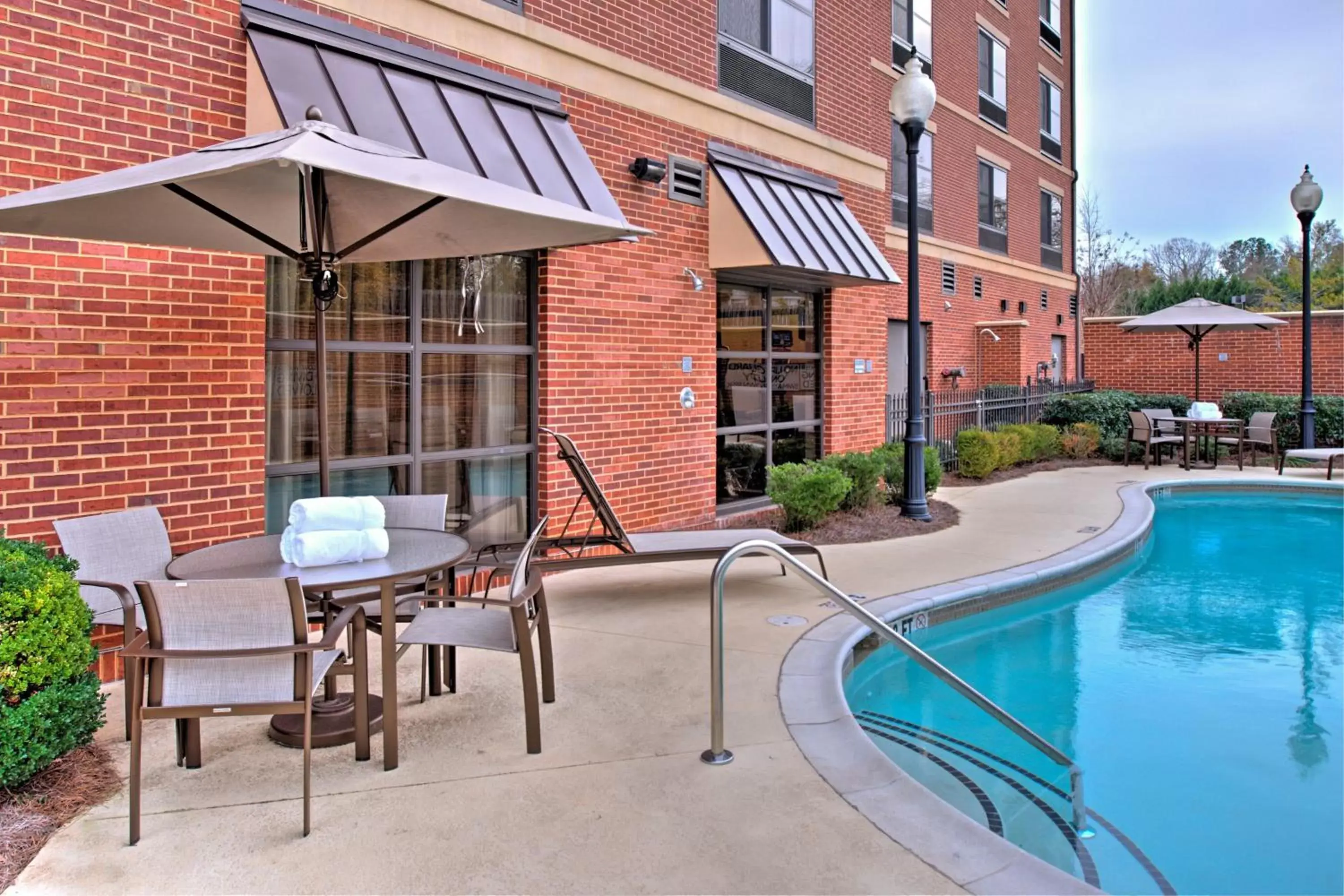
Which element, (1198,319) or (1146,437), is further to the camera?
(1198,319)

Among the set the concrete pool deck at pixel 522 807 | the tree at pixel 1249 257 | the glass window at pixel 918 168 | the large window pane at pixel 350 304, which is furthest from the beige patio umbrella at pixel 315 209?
the tree at pixel 1249 257

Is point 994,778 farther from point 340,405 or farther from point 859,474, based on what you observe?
point 859,474

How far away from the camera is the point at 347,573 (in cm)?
380

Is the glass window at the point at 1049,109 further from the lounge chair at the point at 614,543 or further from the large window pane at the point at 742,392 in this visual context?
the lounge chair at the point at 614,543

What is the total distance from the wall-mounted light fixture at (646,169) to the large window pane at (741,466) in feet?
8.90

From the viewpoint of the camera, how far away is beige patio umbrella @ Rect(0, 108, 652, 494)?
359 cm

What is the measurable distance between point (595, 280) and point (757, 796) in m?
5.13

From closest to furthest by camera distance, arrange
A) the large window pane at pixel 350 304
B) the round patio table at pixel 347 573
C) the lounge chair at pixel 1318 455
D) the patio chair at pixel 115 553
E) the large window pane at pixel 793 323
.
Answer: the round patio table at pixel 347 573 → the patio chair at pixel 115 553 → the large window pane at pixel 350 304 → the large window pane at pixel 793 323 → the lounge chair at pixel 1318 455

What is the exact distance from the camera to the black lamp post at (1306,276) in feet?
51.2

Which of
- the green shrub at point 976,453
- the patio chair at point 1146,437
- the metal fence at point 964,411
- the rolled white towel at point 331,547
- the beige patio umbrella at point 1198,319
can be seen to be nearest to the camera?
the rolled white towel at point 331,547

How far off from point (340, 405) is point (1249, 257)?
191 ft

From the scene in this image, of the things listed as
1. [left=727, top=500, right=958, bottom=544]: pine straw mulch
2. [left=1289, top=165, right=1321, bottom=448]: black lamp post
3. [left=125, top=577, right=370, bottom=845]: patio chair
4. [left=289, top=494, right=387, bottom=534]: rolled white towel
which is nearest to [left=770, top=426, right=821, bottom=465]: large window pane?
[left=727, top=500, right=958, bottom=544]: pine straw mulch

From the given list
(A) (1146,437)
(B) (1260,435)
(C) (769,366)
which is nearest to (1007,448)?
(A) (1146,437)

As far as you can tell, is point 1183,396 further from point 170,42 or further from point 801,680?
point 170,42
